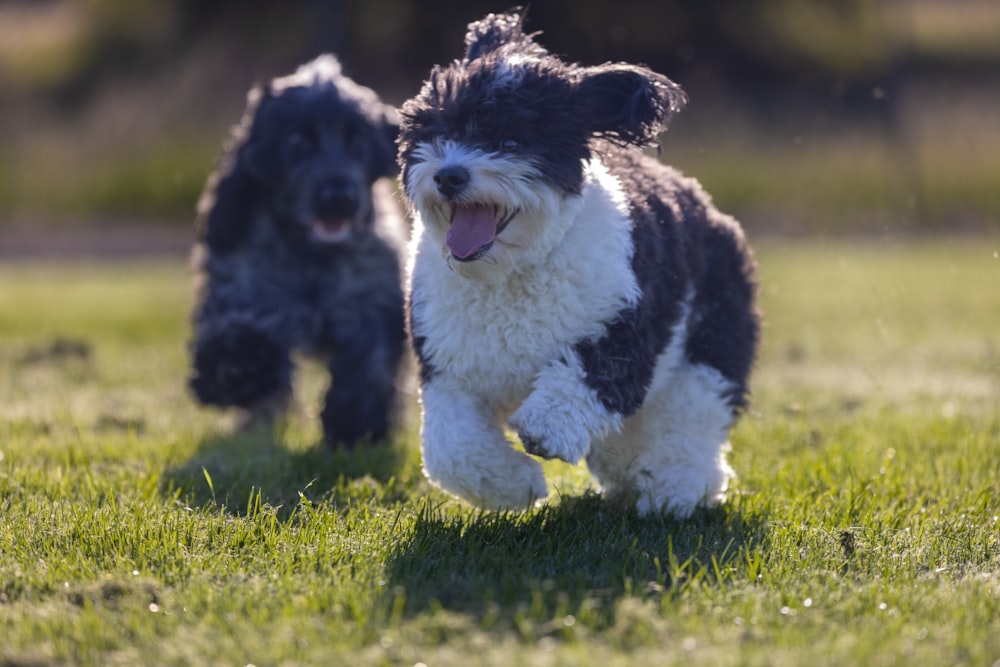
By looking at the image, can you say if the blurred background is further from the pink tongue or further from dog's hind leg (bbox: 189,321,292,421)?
the pink tongue

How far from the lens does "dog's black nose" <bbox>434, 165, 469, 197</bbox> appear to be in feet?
15.0

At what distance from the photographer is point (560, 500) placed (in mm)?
5191

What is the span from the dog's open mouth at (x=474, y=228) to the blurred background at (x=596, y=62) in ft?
45.1

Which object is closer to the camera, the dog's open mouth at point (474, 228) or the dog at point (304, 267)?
the dog's open mouth at point (474, 228)

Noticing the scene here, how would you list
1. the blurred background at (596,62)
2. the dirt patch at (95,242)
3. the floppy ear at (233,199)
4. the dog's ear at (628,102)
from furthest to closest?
the blurred background at (596,62)
the dirt patch at (95,242)
the floppy ear at (233,199)
the dog's ear at (628,102)

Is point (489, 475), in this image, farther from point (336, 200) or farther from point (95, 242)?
point (95, 242)

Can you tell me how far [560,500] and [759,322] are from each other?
1274mm

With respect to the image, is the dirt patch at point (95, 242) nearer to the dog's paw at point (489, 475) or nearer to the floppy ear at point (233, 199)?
the floppy ear at point (233, 199)

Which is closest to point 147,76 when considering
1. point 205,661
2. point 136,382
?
point 136,382

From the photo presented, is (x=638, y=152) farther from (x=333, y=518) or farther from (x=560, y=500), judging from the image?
(x=333, y=518)

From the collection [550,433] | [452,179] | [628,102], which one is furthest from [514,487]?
[628,102]

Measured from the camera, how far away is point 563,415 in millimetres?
4551

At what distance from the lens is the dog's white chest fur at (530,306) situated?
189 inches

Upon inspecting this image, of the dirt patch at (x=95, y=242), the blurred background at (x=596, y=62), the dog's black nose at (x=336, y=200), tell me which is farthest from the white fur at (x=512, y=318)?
the dirt patch at (x=95, y=242)
